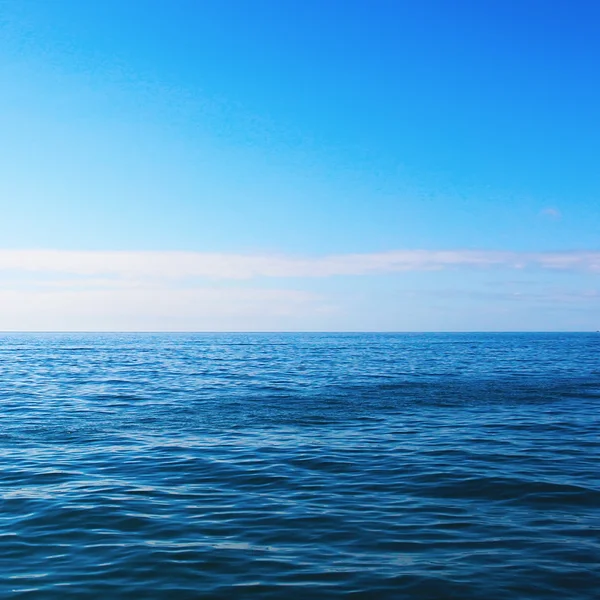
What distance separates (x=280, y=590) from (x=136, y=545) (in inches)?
124

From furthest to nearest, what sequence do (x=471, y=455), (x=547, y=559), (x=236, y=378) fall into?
(x=236, y=378)
(x=471, y=455)
(x=547, y=559)

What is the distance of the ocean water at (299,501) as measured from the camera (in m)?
9.22

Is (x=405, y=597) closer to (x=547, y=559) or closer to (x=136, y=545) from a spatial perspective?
(x=547, y=559)

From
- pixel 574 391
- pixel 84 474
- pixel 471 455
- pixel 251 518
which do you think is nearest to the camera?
pixel 251 518

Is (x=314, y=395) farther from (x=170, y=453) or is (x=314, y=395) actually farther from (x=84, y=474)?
(x=84, y=474)

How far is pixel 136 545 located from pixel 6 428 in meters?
14.3

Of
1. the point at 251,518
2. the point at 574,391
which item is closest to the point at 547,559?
the point at 251,518

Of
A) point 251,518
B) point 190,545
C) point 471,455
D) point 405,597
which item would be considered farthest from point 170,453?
point 405,597

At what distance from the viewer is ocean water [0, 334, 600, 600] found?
9219 mm

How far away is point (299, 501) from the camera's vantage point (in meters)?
13.3

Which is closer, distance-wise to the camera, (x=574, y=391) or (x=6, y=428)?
(x=6, y=428)

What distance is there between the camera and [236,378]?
4403cm

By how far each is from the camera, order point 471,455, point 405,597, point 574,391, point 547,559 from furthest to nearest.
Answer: point 574,391 → point 471,455 → point 547,559 → point 405,597

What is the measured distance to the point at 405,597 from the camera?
28.3 ft
